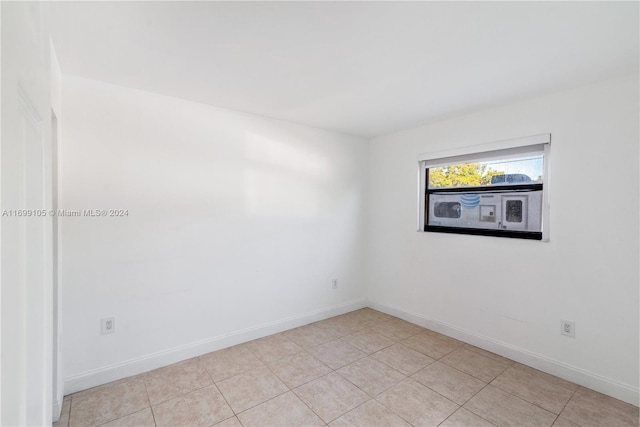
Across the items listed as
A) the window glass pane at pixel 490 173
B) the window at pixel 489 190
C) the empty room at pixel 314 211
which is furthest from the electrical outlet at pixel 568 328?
the window glass pane at pixel 490 173

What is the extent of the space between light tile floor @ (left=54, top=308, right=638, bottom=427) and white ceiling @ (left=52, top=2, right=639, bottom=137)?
95.0 inches

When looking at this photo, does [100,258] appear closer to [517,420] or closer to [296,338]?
[296,338]

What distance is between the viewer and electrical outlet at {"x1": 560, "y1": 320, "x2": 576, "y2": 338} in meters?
2.47

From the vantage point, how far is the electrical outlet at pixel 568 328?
247 centimetres

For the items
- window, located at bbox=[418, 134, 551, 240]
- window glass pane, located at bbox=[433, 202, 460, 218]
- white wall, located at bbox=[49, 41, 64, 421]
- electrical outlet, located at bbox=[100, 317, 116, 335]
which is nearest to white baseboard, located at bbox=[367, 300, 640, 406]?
window, located at bbox=[418, 134, 551, 240]

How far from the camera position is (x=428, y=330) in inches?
136

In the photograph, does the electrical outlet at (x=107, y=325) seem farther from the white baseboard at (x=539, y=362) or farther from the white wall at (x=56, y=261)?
the white baseboard at (x=539, y=362)

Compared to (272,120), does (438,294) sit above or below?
below

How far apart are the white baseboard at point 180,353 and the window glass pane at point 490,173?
6.97 ft

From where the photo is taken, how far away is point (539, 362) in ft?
8.66

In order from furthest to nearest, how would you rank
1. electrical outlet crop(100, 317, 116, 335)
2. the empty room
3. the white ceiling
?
electrical outlet crop(100, 317, 116, 335)
the empty room
the white ceiling

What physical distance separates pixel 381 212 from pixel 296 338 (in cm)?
194

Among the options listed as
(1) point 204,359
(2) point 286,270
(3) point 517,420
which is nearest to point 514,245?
(3) point 517,420

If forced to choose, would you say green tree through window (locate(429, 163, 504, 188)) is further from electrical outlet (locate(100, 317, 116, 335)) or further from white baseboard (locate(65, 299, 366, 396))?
electrical outlet (locate(100, 317, 116, 335))
